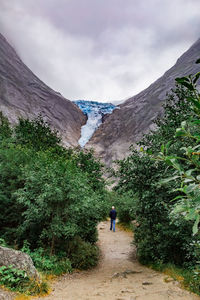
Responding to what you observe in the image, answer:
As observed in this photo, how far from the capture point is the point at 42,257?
747cm

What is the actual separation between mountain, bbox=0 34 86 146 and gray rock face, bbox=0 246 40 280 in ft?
126

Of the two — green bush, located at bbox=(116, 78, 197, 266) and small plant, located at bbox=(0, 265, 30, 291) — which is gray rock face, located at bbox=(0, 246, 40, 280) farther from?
green bush, located at bbox=(116, 78, 197, 266)

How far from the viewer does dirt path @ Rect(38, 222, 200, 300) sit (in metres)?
5.31

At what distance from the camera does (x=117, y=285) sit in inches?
250

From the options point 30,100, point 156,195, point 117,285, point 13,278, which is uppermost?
point 30,100

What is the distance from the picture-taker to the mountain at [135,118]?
47.5 m

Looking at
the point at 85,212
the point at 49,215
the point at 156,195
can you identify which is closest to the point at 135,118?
the point at 85,212

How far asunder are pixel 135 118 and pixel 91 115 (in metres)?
22.1

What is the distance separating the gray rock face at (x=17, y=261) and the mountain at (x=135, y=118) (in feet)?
128

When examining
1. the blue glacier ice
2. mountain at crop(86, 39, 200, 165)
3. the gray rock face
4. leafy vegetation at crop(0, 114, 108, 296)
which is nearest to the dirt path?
leafy vegetation at crop(0, 114, 108, 296)

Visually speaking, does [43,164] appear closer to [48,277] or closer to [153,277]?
[48,277]

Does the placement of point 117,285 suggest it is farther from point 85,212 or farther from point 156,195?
point 156,195

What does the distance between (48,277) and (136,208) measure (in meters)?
3.97

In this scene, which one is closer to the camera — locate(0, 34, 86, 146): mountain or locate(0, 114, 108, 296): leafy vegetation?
locate(0, 114, 108, 296): leafy vegetation
